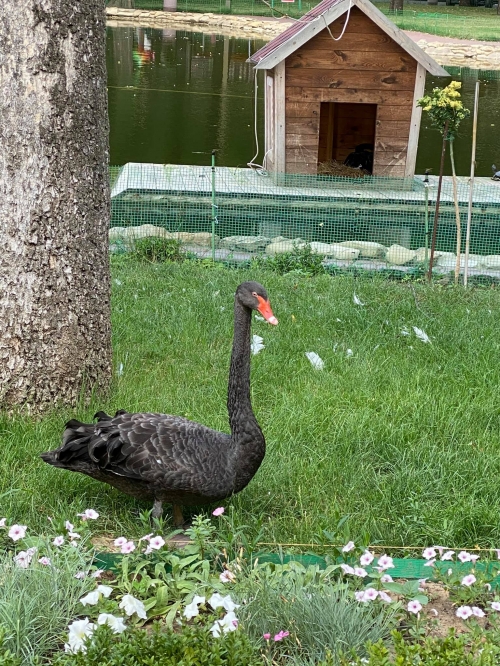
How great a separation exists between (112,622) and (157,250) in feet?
21.1

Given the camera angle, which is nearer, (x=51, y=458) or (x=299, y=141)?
(x=51, y=458)

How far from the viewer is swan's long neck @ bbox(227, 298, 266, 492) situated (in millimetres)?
3793

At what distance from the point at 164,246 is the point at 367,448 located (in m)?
4.96

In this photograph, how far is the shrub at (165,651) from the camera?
277 cm

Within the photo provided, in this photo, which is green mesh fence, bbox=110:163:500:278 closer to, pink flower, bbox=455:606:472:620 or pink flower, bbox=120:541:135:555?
pink flower, bbox=120:541:135:555

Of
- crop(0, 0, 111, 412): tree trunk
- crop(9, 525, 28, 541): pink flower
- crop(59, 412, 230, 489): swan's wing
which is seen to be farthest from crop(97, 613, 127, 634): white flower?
crop(0, 0, 111, 412): tree trunk

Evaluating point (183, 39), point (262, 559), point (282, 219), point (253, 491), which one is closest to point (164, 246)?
point (282, 219)

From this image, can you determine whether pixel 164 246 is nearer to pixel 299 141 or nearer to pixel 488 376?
pixel 299 141

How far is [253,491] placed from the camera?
13.9 feet

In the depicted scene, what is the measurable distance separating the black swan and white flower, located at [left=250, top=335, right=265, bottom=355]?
78.3 inches

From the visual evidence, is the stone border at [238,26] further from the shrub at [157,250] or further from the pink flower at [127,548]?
the pink flower at [127,548]

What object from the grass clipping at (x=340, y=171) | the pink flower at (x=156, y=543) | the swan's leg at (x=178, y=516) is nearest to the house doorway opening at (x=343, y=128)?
the grass clipping at (x=340, y=171)

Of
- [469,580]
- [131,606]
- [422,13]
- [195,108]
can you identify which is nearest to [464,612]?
[469,580]

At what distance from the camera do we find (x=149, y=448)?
12.0ft
